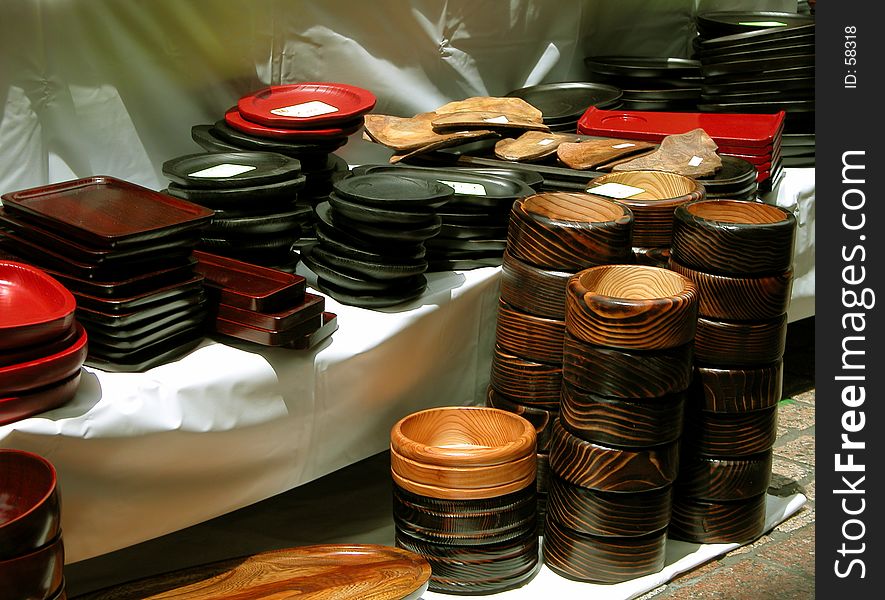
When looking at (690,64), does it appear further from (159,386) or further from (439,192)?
(159,386)

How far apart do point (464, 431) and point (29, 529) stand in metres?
0.87

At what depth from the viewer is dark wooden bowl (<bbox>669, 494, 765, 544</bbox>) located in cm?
207

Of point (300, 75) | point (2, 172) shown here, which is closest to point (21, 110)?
point (2, 172)

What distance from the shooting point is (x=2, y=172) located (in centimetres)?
211

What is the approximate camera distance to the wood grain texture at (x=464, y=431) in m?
1.81

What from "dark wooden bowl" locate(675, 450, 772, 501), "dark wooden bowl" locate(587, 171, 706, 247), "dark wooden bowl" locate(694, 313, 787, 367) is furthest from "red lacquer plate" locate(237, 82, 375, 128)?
"dark wooden bowl" locate(675, 450, 772, 501)

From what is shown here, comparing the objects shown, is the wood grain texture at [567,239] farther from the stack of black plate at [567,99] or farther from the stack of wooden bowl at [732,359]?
the stack of black plate at [567,99]

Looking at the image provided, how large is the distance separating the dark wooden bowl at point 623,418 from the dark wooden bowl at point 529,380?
15 cm

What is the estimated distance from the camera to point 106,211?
171cm

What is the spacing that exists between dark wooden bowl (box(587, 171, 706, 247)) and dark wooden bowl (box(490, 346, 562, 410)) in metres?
0.36

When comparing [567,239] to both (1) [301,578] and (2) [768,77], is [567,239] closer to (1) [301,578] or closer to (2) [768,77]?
(1) [301,578]

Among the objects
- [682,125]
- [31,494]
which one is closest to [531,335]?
[31,494]

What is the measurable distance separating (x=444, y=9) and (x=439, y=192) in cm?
113

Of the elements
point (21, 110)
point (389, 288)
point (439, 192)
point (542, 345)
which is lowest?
point (542, 345)
